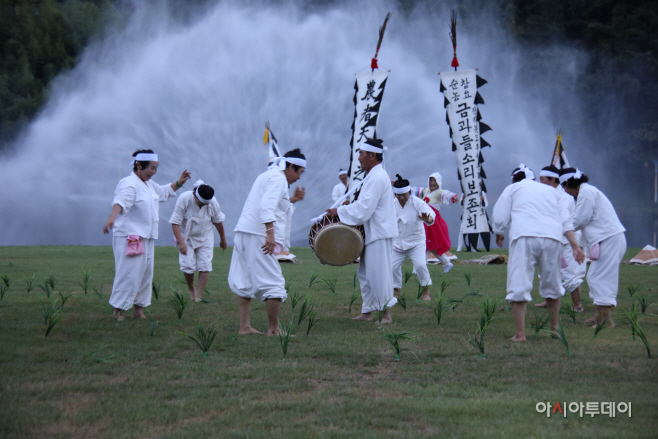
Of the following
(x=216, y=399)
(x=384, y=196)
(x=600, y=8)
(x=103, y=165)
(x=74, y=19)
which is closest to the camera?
(x=216, y=399)

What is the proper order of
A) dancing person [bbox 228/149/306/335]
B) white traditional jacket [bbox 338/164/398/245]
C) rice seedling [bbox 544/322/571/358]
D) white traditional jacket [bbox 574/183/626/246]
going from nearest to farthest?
rice seedling [bbox 544/322/571/358] < dancing person [bbox 228/149/306/335] < white traditional jacket [bbox 574/183/626/246] < white traditional jacket [bbox 338/164/398/245]

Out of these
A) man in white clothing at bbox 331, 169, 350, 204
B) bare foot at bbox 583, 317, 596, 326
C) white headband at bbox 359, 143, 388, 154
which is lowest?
bare foot at bbox 583, 317, 596, 326

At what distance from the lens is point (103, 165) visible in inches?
1195

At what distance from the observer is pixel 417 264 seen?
9.10 meters

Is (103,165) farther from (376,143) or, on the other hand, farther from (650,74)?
(650,74)

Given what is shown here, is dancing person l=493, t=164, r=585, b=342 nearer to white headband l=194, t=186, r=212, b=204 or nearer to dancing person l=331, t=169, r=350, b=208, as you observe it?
white headband l=194, t=186, r=212, b=204

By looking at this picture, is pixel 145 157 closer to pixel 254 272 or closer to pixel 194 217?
pixel 194 217

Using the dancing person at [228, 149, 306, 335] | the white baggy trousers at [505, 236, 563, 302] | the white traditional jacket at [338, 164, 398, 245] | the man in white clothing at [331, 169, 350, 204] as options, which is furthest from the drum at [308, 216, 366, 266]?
the man in white clothing at [331, 169, 350, 204]

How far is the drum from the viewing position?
6.86 meters

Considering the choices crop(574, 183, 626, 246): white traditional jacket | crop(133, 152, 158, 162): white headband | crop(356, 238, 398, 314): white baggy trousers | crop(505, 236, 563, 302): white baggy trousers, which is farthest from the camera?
crop(133, 152, 158, 162): white headband

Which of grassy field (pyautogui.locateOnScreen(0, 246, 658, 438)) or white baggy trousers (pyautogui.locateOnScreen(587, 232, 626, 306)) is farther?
white baggy trousers (pyautogui.locateOnScreen(587, 232, 626, 306))

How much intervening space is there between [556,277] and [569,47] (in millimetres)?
39272

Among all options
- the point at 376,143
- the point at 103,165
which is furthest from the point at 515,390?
the point at 103,165

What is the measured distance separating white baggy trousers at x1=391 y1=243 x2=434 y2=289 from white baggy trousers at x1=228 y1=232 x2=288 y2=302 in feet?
10.2
